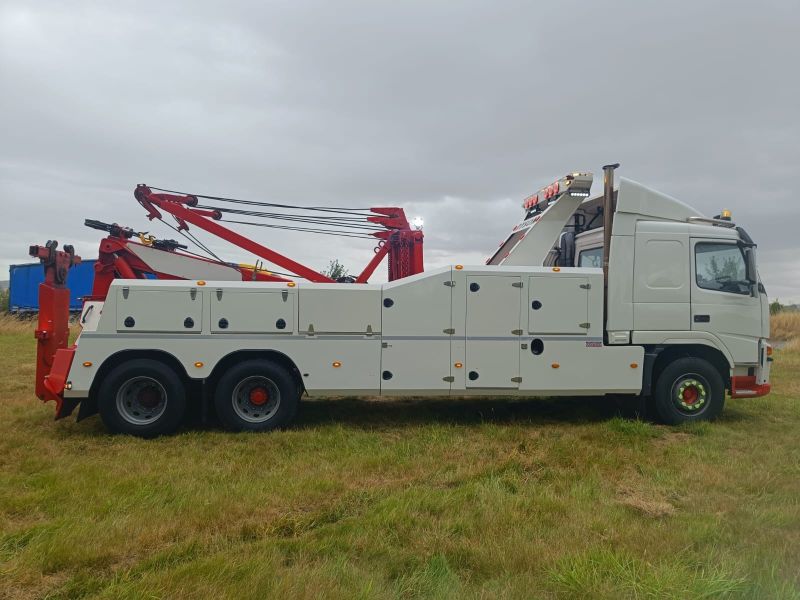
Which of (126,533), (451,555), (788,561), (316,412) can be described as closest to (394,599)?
(451,555)

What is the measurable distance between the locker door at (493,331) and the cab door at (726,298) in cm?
240

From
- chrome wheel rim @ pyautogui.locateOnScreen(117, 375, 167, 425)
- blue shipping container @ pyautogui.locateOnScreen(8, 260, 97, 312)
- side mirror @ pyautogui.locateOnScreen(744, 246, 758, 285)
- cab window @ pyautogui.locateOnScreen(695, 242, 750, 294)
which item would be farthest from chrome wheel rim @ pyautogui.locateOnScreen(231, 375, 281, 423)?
blue shipping container @ pyautogui.locateOnScreen(8, 260, 97, 312)

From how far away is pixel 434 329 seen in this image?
6871 millimetres

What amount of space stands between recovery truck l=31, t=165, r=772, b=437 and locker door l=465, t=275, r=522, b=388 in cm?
2

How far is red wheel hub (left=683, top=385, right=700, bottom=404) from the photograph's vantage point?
24.1 feet

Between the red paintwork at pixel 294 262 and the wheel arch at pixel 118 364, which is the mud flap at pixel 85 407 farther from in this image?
the red paintwork at pixel 294 262

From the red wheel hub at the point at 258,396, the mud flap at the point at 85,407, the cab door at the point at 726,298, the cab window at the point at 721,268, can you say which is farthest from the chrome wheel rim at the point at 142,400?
the cab window at the point at 721,268

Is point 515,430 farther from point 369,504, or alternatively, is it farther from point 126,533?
point 126,533

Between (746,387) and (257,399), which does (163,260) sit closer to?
(257,399)

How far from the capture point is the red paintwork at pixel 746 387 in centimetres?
729

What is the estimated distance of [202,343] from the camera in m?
6.61

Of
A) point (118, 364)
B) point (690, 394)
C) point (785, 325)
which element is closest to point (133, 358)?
point (118, 364)

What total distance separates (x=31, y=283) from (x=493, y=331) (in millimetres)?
29020

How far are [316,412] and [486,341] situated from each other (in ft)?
8.80
